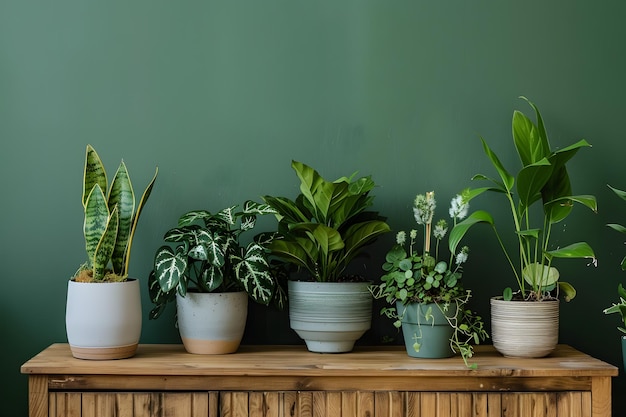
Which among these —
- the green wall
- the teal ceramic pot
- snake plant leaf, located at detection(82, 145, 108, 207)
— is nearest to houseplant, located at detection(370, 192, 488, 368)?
the teal ceramic pot

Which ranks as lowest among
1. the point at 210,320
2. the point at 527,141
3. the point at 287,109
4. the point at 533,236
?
the point at 210,320

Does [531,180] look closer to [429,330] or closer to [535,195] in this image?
[535,195]

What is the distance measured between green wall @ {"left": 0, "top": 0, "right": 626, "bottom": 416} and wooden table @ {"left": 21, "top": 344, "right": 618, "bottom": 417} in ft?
1.44

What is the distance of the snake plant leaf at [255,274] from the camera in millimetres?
2189

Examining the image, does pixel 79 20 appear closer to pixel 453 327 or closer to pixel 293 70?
pixel 293 70

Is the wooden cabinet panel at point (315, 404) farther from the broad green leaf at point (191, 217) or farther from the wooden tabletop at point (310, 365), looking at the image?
the broad green leaf at point (191, 217)

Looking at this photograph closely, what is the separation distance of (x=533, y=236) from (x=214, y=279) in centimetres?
95

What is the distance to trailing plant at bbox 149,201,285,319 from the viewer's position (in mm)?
Result: 2174

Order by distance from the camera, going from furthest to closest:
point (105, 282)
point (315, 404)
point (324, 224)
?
1. point (324, 224)
2. point (105, 282)
3. point (315, 404)

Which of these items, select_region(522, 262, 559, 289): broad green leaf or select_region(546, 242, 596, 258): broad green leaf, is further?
select_region(522, 262, 559, 289): broad green leaf

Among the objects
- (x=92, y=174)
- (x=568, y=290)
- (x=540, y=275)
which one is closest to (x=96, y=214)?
(x=92, y=174)

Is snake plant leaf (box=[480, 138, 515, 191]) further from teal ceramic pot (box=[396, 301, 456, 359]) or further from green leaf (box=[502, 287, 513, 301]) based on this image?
teal ceramic pot (box=[396, 301, 456, 359])

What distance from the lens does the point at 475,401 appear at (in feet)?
6.74

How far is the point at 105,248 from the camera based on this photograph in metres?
2.18
